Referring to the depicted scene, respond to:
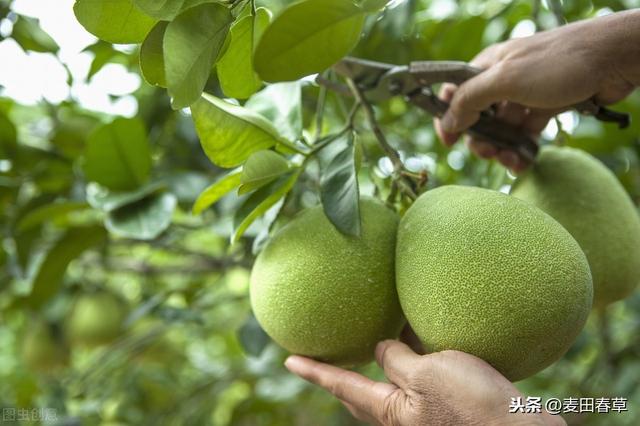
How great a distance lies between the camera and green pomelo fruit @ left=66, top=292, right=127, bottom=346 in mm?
1775

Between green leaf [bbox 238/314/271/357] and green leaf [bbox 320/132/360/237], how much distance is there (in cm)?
63

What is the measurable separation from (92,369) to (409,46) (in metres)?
1.16

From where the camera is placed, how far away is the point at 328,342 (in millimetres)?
781

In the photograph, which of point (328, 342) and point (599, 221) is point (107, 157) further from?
point (599, 221)

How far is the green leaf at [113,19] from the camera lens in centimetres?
63

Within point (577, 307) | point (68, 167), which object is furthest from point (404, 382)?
point (68, 167)

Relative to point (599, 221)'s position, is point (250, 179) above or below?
above

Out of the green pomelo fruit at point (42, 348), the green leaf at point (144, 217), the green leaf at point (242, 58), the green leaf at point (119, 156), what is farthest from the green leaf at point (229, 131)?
the green pomelo fruit at point (42, 348)

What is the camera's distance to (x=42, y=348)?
1.82m

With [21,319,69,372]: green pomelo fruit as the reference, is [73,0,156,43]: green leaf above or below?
above

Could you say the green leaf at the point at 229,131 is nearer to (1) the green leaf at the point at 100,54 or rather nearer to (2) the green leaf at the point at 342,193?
(2) the green leaf at the point at 342,193

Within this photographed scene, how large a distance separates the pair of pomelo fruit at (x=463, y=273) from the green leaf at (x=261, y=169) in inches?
3.0

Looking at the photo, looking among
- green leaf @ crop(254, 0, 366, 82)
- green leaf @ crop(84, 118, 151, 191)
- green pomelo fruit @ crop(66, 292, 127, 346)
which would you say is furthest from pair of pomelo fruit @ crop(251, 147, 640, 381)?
green pomelo fruit @ crop(66, 292, 127, 346)

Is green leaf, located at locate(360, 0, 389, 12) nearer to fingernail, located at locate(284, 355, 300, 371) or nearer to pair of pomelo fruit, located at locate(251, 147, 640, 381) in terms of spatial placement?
pair of pomelo fruit, located at locate(251, 147, 640, 381)
